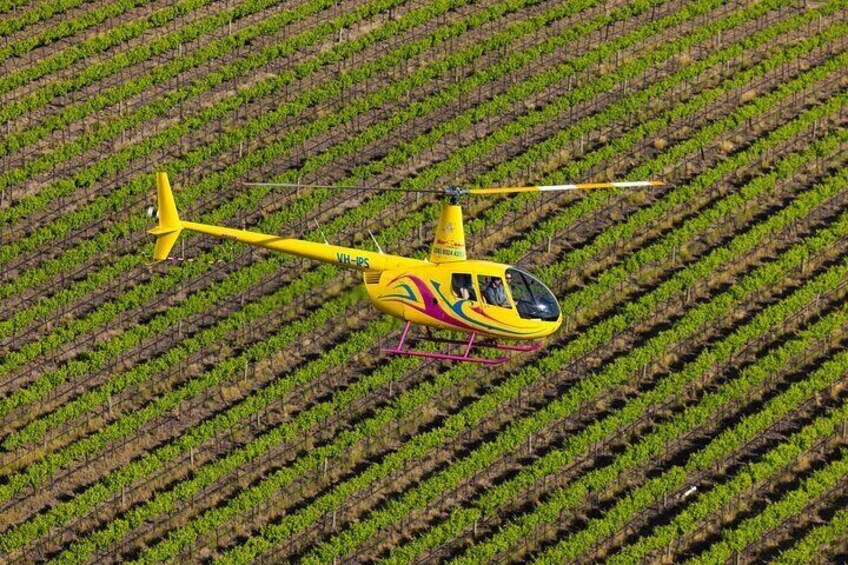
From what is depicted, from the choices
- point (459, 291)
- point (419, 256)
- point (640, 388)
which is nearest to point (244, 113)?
point (419, 256)

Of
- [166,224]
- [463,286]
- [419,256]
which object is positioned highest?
[166,224]

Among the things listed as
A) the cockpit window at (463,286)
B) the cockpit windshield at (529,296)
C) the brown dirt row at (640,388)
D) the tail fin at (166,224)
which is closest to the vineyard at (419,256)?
the brown dirt row at (640,388)

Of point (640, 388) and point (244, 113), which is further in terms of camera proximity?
point (244, 113)

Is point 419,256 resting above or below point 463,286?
below

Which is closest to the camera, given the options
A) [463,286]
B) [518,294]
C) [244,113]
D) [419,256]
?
[518,294]

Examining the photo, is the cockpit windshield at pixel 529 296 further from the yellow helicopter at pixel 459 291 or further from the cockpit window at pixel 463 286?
the cockpit window at pixel 463 286

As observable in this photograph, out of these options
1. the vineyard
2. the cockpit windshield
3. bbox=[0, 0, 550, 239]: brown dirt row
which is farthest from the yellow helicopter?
bbox=[0, 0, 550, 239]: brown dirt row

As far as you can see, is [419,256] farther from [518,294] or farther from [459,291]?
[518,294]

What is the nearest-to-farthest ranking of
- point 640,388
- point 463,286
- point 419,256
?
point 463,286 → point 640,388 → point 419,256
